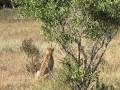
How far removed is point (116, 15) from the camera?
11.8 metres

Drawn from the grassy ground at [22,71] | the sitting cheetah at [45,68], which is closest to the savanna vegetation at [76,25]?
the grassy ground at [22,71]

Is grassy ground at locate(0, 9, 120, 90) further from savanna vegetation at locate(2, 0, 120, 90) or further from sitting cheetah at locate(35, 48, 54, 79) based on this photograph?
savanna vegetation at locate(2, 0, 120, 90)

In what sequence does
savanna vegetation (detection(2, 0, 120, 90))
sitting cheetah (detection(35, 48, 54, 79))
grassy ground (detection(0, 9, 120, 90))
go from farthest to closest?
sitting cheetah (detection(35, 48, 54, 79))
grassy ground (detection(0, 9, 120, 90))
savanna vegetation (detection(2, 0, 120, 90))

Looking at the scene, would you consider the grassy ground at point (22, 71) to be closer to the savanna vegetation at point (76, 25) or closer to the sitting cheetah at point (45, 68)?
the sitting cheetah at point (45, 68)

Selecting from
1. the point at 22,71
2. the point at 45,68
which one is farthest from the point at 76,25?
the point at 22,71

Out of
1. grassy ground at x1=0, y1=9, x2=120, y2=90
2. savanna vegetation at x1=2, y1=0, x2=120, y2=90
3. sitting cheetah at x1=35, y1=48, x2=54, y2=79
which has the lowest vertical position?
grassy ground at x1=0, y1=9, x2=120, y2=90

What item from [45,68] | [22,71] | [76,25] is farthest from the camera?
[22,71]

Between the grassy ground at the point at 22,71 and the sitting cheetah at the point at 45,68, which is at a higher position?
the sitting cheetah at the point at 45,68

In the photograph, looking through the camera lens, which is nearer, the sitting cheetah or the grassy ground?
the grassy ground

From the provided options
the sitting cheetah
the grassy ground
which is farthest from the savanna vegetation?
the sitting cheetah

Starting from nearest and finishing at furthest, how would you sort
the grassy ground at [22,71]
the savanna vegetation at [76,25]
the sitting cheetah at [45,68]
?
the savanna vegetation at [76,25], the grassy ground at [22,71], the sitting cheetah at [45,68]

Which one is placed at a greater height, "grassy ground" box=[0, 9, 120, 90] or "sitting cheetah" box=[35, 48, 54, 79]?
"sitting cheetah" box=[35, 48, 54, 79]

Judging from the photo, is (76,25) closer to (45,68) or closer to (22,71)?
(45,68)

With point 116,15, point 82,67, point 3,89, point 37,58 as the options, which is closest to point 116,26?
point 116,15
